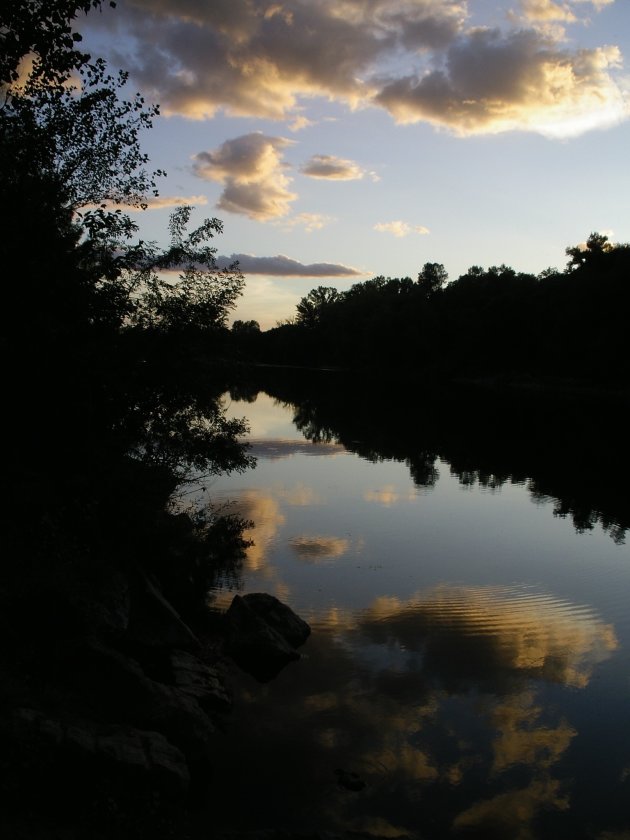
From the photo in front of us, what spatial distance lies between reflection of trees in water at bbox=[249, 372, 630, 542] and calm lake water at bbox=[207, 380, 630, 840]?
201 inches

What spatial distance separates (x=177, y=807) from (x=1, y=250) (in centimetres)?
887

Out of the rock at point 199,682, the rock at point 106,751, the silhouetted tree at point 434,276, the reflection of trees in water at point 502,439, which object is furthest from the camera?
the silhouetted tree at point 434,276

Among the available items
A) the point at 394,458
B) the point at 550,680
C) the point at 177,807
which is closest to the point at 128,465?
the point at 177,807

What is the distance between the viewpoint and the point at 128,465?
16688 millimetres

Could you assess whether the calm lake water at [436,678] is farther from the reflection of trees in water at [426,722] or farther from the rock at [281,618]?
the rock at [281,618]

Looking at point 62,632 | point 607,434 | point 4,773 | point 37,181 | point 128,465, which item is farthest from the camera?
point 607,434

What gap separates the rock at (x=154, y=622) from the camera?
14094 millimetres

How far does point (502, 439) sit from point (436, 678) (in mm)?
42027

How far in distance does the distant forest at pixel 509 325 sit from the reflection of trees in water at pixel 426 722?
60.1m

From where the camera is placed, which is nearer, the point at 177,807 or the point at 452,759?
the point at 177,807

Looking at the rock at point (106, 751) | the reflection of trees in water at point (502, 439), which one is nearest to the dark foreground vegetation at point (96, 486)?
the rock at point (106, 751)

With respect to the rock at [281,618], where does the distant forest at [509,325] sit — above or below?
above

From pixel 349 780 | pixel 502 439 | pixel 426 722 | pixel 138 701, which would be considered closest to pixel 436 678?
pixel 426 722

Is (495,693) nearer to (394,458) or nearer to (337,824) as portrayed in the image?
(337,824)
